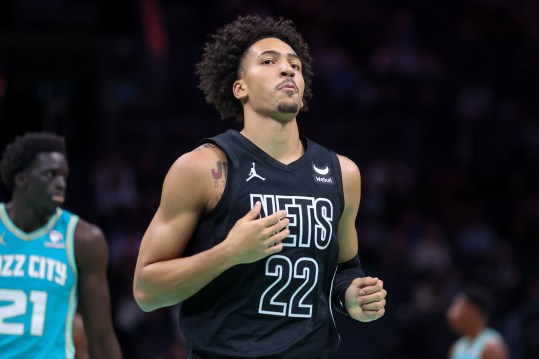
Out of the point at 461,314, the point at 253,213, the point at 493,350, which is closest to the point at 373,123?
the point at 461,314

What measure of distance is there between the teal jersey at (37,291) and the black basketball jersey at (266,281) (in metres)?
1.31

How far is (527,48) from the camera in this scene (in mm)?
14703

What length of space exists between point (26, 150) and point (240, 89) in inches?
68.2

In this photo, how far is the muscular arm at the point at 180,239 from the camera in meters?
3.49

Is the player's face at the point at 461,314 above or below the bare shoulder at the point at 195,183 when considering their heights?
below

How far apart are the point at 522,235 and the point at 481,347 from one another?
3909mm

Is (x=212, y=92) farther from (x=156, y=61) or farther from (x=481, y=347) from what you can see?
(x=156, y=61)

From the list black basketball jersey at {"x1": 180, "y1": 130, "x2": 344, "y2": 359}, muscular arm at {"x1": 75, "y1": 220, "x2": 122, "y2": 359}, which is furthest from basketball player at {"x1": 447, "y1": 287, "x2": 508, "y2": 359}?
black basketball jersey at {"x1": 180, "y1": 130, "x2": 344, "y2": 359}

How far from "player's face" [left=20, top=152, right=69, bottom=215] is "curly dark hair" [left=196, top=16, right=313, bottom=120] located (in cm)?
124

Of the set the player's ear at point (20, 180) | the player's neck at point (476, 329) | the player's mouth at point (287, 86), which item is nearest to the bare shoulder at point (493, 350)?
the player's neck at point (476, 329)

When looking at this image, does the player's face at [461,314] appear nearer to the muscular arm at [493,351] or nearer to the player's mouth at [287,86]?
the muscular arm at [493,351]

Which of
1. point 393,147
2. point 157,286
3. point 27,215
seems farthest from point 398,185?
point 157,286

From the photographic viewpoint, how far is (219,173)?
3682mm

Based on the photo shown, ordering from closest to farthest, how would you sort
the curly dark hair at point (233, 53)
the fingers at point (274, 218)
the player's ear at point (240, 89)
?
1. the fingers at point (274, 218)
2. the player's ear at point (240, 89)
3. the curly dark hair at point (233, 53)
